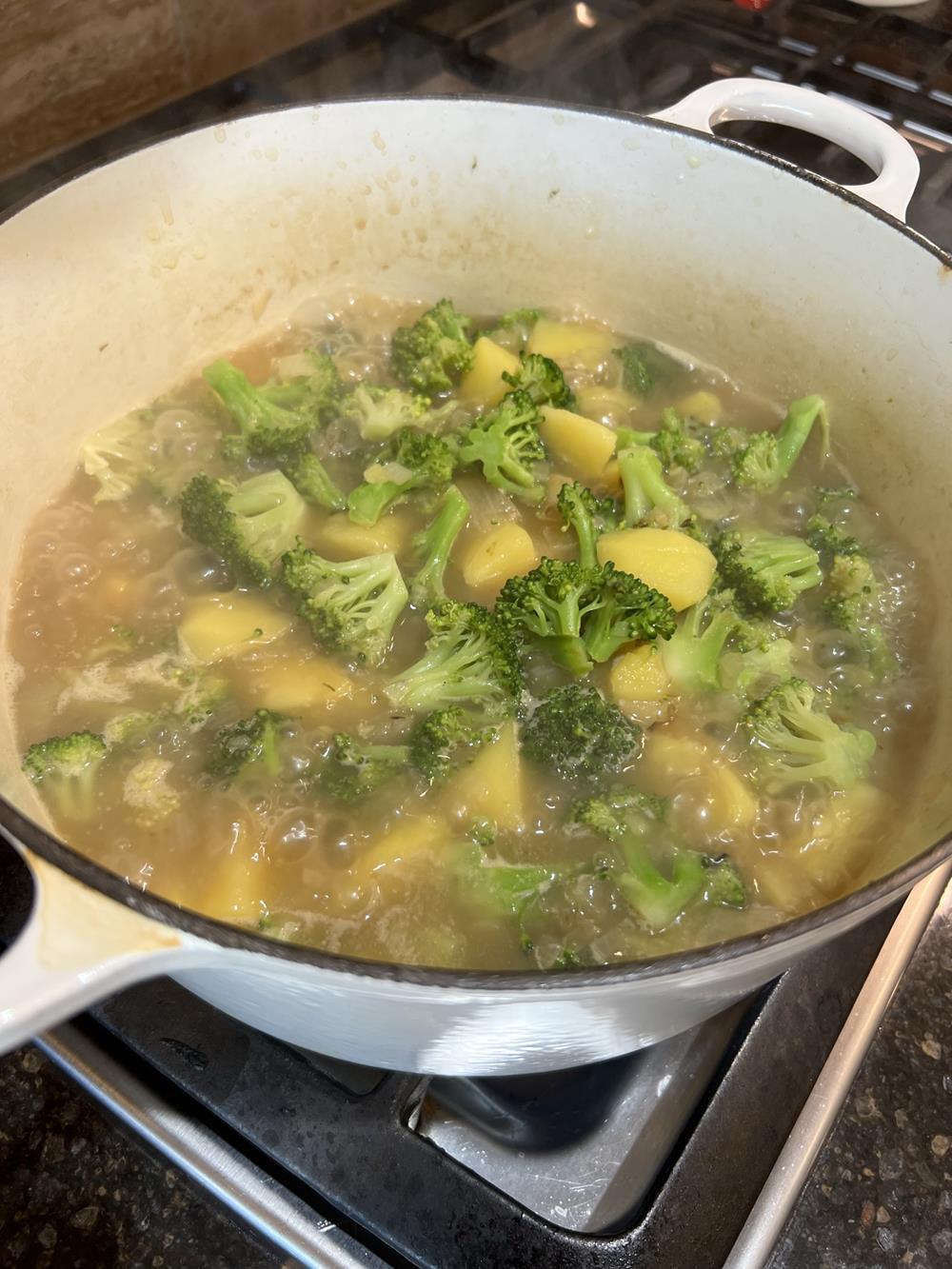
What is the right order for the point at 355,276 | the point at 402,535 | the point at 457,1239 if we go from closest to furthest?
the point at 457,1239, the point at 402,535, the point at 355,276

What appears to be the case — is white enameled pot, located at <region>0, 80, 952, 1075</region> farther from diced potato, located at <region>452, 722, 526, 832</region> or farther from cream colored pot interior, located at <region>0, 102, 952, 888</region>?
diced potato, located at <region>452, 722, 526, 832</region>

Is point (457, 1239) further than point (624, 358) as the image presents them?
No

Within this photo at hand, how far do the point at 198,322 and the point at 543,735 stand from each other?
3.52ft

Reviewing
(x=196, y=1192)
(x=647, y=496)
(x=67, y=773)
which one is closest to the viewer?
(x=196, y=1192)

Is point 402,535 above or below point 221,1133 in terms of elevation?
above

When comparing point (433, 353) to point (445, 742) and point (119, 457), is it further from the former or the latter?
point (445, 742)

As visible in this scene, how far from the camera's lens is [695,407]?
71.7 inches

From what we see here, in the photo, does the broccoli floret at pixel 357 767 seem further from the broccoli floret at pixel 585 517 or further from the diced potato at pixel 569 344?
the diced potato at pixel 569 344

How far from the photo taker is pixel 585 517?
4.89ft

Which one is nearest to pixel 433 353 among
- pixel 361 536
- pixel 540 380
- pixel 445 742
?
pixel 540 380

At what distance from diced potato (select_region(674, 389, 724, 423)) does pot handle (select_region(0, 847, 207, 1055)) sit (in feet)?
4.52

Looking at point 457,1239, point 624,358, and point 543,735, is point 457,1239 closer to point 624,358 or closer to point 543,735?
point 543,735

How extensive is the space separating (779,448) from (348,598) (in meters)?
0.81

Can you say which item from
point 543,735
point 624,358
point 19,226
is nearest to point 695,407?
point 624,358
